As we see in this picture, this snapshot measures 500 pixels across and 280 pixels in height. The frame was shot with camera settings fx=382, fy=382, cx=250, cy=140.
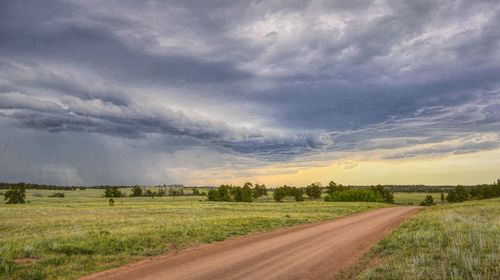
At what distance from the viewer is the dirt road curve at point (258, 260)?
12.4 meters

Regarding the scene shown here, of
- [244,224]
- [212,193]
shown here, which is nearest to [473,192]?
[212,193]

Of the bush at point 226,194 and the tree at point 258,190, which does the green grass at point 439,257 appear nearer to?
the bush at point 226,194

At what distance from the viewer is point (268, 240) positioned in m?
21.3

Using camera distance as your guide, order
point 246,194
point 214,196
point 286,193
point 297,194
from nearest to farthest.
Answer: point 246,194 → point 214,196 → point 297,194 → point 286,193

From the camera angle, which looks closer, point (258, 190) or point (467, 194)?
point (467, 194)

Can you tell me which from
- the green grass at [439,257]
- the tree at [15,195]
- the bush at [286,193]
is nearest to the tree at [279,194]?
the bush at [286,193]

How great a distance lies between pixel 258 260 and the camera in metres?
14.8

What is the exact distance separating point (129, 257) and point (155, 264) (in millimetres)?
2285

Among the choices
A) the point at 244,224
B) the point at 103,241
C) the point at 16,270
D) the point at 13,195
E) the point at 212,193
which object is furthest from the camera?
the point at 212,193

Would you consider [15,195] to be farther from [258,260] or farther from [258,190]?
[258,260]

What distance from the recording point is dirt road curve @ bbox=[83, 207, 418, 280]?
12.4 meters

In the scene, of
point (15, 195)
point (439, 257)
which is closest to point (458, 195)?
point (439, 257)

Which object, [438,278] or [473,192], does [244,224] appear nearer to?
[438,278]

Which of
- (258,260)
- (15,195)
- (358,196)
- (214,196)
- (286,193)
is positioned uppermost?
(286,193)
